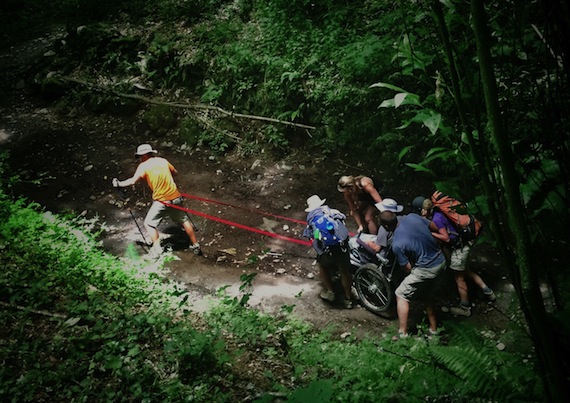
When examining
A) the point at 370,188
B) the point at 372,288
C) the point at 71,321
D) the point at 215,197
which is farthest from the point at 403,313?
the point at 215,197

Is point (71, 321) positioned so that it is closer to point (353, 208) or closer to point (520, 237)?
point (353, 208)

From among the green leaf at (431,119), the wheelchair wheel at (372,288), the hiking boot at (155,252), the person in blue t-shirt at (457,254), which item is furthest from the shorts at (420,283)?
the hiking boot at (155,252)

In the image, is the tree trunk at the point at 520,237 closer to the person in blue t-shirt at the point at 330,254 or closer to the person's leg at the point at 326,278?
the person in blue t-shirt at the point at 330,254

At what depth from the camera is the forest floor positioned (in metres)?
6.60

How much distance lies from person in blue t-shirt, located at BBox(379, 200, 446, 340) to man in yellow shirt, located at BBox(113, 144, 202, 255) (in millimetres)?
4238

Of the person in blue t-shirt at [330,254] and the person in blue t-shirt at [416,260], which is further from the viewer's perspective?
the person in blue t-shirt at [330,254]

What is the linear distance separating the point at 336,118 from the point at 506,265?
8180mm

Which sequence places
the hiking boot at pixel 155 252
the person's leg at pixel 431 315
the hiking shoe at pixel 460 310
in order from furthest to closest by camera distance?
the hiking boot at pixel 155 252 → the hiking shoe at pixel 460 310 → the person's leg at pixel 431 315

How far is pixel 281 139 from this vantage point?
33.6 feet

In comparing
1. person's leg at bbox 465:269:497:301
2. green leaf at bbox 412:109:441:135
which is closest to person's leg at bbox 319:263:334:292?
person's leg at bbox 465:269:497:301

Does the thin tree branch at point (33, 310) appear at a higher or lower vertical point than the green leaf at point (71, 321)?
lower

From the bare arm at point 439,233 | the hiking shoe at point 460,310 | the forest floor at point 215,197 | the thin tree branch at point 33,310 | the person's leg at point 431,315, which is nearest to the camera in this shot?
the thin tree branch at point 33,310

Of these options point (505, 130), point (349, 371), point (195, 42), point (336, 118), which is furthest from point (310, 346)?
point (195, 42)

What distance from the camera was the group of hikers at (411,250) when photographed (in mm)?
5492
